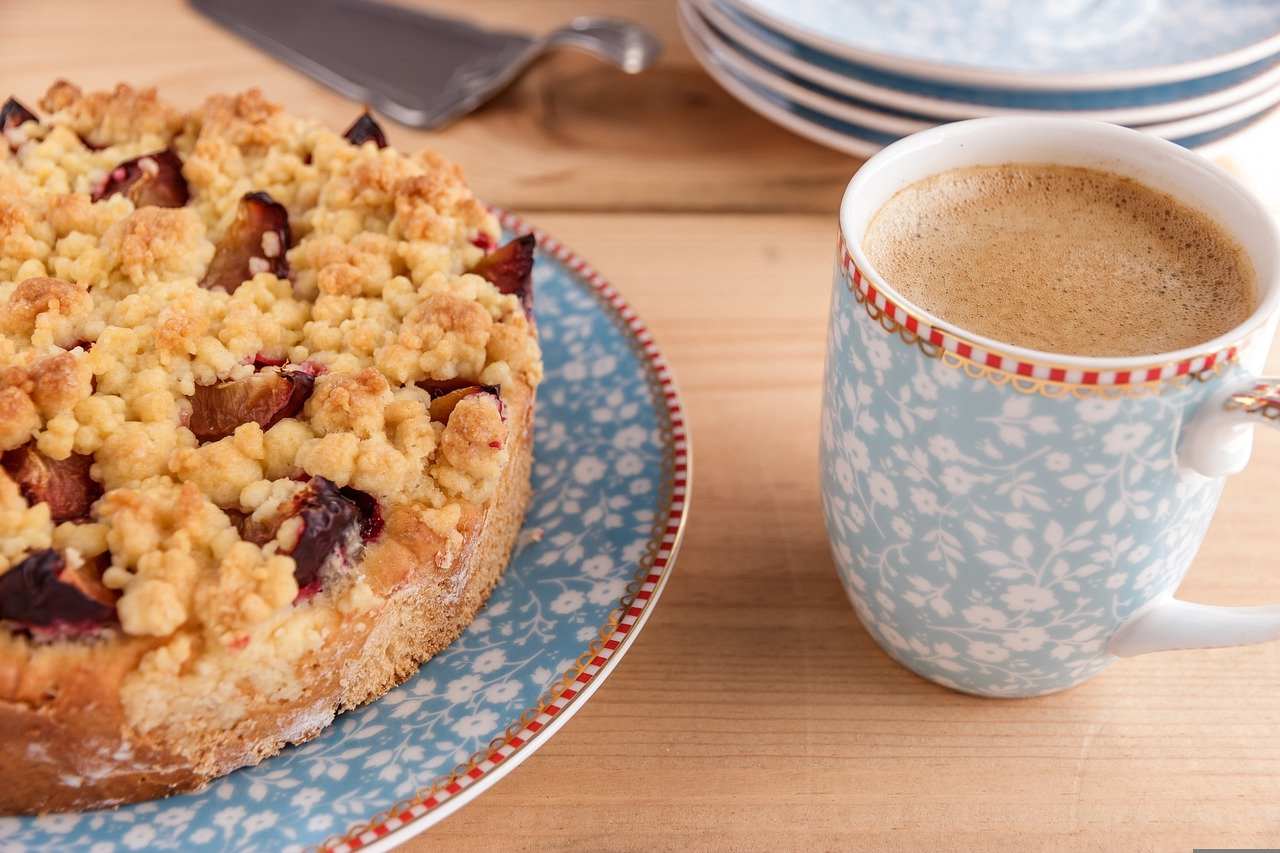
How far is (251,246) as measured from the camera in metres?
1.24

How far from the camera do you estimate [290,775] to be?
101 centimetres

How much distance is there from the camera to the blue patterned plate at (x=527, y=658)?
3.17ft

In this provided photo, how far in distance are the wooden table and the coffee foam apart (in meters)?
0.39

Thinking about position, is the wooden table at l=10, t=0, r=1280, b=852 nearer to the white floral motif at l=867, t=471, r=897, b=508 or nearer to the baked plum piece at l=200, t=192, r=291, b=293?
the white floral motif at l=867, t=471, r=897, b=508

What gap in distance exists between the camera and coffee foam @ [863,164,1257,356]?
1.01 meters

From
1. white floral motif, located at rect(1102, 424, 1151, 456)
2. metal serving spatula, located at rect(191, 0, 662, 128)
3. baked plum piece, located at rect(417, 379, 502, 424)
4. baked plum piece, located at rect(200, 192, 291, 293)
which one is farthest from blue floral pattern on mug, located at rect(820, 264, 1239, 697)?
metal serving spatula, located at rect(191, 0, 662, 128)

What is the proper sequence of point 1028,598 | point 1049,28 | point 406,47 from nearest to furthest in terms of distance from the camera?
point 1028,598 → point 1049,28 → point 406,47

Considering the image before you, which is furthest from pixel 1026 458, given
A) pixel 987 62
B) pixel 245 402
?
pixel 987 62

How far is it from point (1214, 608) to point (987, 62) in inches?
39.9

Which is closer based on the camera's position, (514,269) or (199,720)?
(199,720)

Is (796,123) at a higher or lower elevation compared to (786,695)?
higher

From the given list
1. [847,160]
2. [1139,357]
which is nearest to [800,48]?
[847,160]

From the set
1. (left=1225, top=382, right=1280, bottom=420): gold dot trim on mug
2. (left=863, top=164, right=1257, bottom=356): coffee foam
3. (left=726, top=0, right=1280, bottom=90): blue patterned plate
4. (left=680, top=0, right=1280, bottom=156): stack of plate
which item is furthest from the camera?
(left=726, top=0, right=1280, bottom=90): blue patterned plate

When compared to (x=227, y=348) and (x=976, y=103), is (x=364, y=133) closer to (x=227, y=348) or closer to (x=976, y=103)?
(x=227, y=348)
